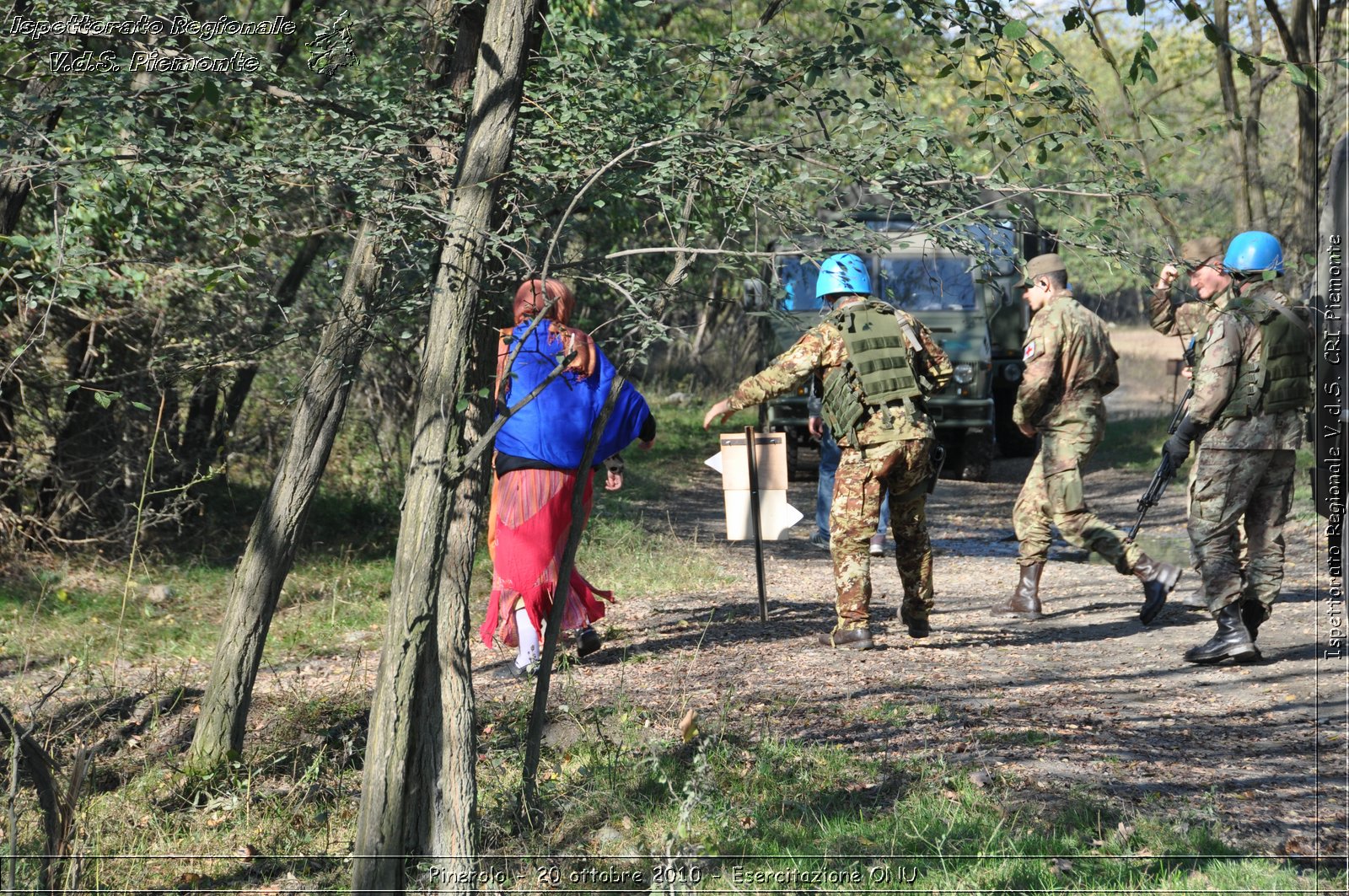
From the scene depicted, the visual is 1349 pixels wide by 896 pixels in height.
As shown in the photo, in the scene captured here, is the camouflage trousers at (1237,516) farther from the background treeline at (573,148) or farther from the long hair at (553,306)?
the long hair at (553,306)

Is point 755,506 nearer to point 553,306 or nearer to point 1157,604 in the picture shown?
point 1157,604

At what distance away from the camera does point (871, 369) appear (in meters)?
6.31

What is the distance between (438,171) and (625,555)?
5.26 metres

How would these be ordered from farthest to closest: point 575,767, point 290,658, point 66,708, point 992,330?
point 992,330 → point 290,658 → point 66,708 → point 575,767

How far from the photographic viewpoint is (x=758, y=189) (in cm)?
403

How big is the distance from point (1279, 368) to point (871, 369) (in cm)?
191

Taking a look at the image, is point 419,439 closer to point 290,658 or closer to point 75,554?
point 290,658

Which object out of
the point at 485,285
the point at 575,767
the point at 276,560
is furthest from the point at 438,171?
the point at 575,767

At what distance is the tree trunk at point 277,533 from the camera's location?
4855mm

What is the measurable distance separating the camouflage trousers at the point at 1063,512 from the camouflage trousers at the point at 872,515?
112cm

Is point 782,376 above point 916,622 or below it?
above

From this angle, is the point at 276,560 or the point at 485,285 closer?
the point at 485,285

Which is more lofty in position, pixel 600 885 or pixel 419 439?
pixel 419 439

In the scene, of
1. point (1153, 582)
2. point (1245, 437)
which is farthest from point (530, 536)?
point (1153, 582)
